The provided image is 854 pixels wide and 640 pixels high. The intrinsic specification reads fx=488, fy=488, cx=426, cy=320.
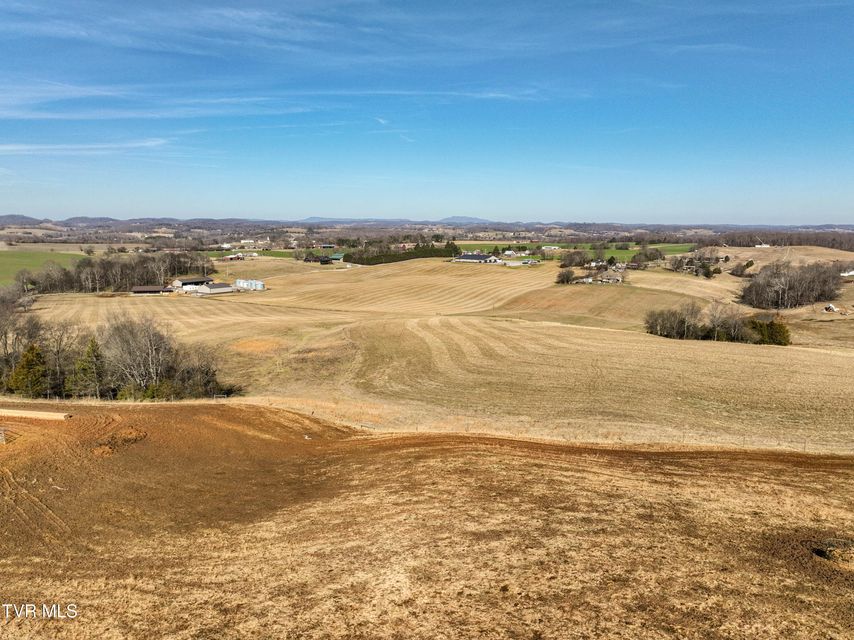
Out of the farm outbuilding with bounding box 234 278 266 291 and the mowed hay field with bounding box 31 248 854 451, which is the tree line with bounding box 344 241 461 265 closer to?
the farm outbuilding with bounding box 234 278 266 291

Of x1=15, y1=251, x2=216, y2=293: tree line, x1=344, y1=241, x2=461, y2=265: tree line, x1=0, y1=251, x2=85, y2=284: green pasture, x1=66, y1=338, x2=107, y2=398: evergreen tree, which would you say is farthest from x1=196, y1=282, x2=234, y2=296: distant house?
x1=66, y1=338, x2=107, y2=398: evergreen tree

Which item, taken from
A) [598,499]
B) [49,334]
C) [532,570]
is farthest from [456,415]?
[49,334]

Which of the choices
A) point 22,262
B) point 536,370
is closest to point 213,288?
point 22,262

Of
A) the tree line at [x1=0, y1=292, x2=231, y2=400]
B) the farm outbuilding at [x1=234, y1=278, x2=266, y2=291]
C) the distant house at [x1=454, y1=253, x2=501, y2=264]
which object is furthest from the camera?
the distant house at [x1=454, y1=253, x2=501, y2=264]

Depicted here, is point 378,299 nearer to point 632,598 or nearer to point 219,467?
point 219,467

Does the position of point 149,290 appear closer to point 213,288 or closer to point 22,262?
point 213,288

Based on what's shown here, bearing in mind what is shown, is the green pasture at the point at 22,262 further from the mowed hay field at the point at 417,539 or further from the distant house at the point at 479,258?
the mowed hay field at the point at 417,539
